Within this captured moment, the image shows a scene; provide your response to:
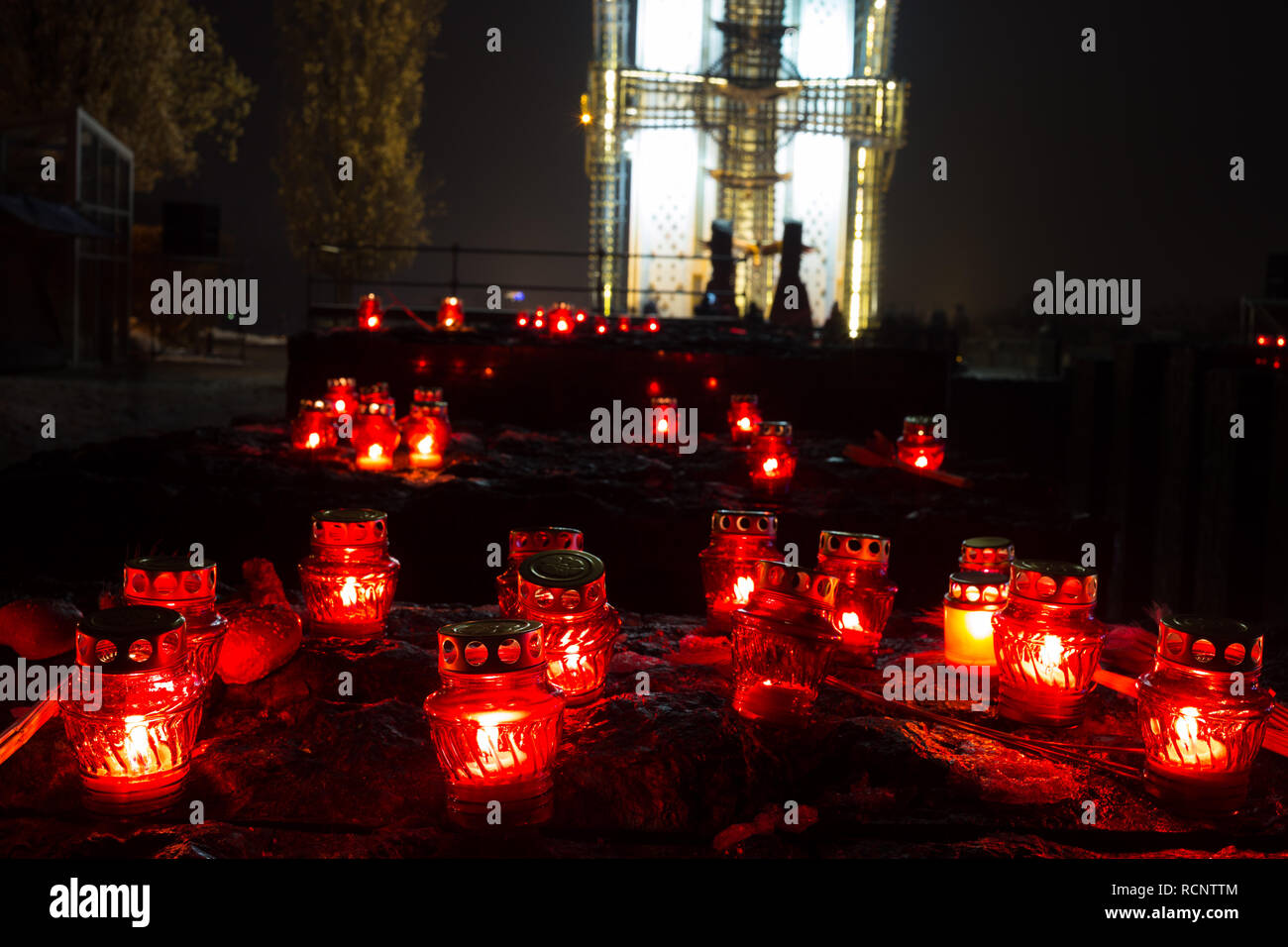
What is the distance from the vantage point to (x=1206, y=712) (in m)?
2.43

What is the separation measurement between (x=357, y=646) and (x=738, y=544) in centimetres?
127

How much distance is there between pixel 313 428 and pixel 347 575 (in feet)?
13.4

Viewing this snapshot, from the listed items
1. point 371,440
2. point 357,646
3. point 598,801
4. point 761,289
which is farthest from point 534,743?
point 761,289

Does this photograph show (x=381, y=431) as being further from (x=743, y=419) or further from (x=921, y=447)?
(x=921, y=447)

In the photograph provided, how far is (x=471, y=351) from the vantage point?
1030 centimetres

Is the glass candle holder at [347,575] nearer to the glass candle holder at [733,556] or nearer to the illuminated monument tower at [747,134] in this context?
the glass candle holder at [733,556]

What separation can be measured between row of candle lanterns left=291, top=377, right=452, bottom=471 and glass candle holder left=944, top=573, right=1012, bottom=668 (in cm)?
432

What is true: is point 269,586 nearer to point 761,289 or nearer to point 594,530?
point 594,530

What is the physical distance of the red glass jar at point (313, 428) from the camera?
7199 millimetres

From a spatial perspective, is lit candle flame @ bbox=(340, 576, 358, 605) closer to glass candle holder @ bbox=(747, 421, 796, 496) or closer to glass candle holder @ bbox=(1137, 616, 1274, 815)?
glass candle holder @ bbox=(1137, 616, 1274, 815)

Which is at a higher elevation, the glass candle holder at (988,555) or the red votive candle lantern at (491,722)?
the glass candle holder at (988,555)

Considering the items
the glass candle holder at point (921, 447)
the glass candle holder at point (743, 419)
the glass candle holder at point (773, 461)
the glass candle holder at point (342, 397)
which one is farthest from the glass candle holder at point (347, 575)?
the glass candle holder at point (743, 419)

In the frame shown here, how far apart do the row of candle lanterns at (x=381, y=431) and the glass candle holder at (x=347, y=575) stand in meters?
3.45

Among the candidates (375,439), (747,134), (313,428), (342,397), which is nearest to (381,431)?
(375,439)
